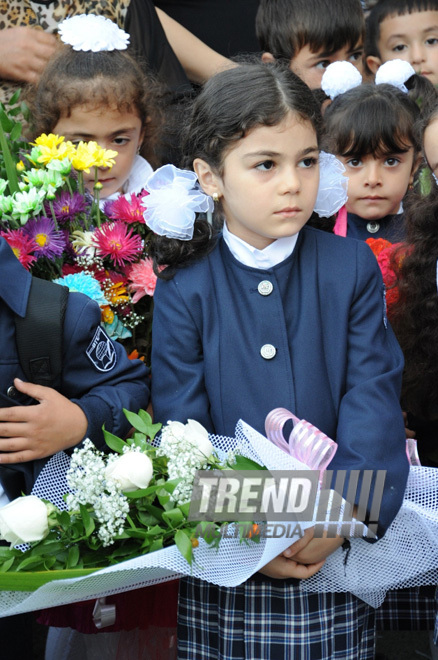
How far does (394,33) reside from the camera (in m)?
3.96

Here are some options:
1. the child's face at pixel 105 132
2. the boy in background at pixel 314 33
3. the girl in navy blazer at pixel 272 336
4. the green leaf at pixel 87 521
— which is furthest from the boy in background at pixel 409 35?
the green leaf at pixel 87 521

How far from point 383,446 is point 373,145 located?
4.20 feet

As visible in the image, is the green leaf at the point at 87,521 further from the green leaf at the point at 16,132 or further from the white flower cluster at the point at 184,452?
the green leaf at the point at 16,132

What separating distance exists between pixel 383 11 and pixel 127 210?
6.76 ft

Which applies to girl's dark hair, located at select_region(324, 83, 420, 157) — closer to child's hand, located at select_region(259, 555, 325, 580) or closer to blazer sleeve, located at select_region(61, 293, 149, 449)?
blazer sleeve, located at select_region(61, 293, 149, 449)

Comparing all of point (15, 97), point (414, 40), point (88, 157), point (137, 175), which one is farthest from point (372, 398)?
point (414, 40)

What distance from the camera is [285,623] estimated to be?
210 cm

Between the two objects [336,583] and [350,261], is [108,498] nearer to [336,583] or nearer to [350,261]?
[336,583]

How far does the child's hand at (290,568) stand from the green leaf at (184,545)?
0.32 m

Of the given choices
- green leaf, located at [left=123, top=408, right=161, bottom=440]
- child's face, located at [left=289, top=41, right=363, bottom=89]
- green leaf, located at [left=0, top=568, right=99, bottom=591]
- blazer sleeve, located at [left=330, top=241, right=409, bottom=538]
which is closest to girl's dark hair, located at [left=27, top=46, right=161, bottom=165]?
child's face, located at [left=289, top=41, right=363, bottom=89]

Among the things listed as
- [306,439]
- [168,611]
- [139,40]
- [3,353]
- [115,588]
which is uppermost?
[139,40]

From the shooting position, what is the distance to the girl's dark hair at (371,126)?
2973 mm

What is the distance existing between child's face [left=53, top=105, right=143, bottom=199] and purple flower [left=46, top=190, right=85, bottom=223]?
1.07 ft

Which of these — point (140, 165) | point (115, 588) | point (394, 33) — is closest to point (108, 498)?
point (115, 588)
